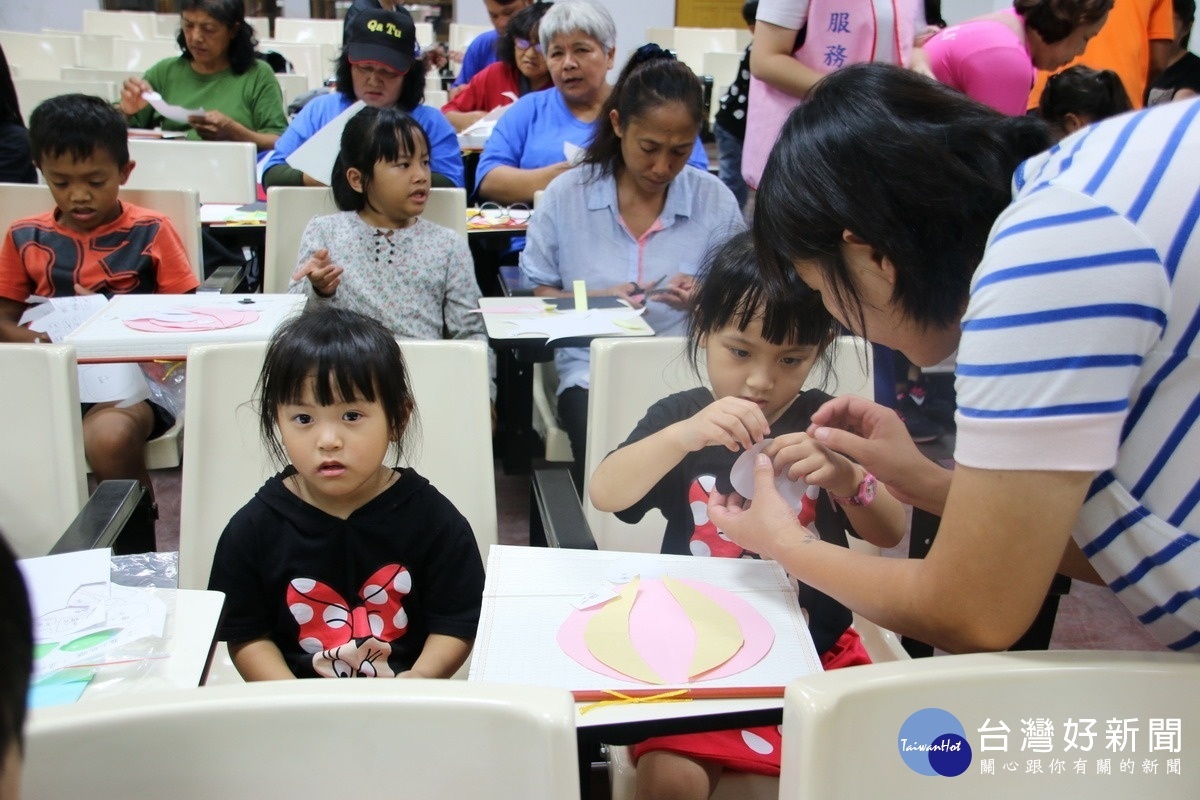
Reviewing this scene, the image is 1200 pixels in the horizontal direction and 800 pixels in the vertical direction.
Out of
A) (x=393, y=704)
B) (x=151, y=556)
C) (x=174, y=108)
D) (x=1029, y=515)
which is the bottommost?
(x=151, y=556)

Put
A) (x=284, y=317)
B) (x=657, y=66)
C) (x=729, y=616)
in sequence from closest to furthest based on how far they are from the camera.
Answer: (x=729, y=616) → (x=284, y=317) → (x=657, y=66)

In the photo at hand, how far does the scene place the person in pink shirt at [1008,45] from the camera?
8.52 feet

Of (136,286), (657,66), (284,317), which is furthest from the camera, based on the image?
(136,286)

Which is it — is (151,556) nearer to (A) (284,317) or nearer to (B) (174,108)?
(A) (284,317)

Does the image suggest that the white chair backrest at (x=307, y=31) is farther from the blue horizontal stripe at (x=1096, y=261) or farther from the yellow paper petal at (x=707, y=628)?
the blue horizontal stripe at (x=1096, y=261)

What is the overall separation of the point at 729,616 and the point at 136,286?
79.1 inches

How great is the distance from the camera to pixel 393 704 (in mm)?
756

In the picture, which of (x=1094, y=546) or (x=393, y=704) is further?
(x=1094, y=546)

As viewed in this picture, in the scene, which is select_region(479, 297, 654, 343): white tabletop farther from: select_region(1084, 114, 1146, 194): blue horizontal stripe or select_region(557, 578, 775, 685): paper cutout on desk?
select_region(1084, 114, 1146, 194): blue horizontal stripe

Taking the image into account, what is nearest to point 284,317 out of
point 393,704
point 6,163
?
point 393,704

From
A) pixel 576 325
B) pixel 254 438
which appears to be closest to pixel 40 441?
pixel 254 438

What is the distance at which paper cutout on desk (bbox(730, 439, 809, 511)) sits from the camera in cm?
136

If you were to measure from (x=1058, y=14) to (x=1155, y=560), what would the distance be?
2.26 meters

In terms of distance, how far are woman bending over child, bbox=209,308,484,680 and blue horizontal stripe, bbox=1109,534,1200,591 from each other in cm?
83
